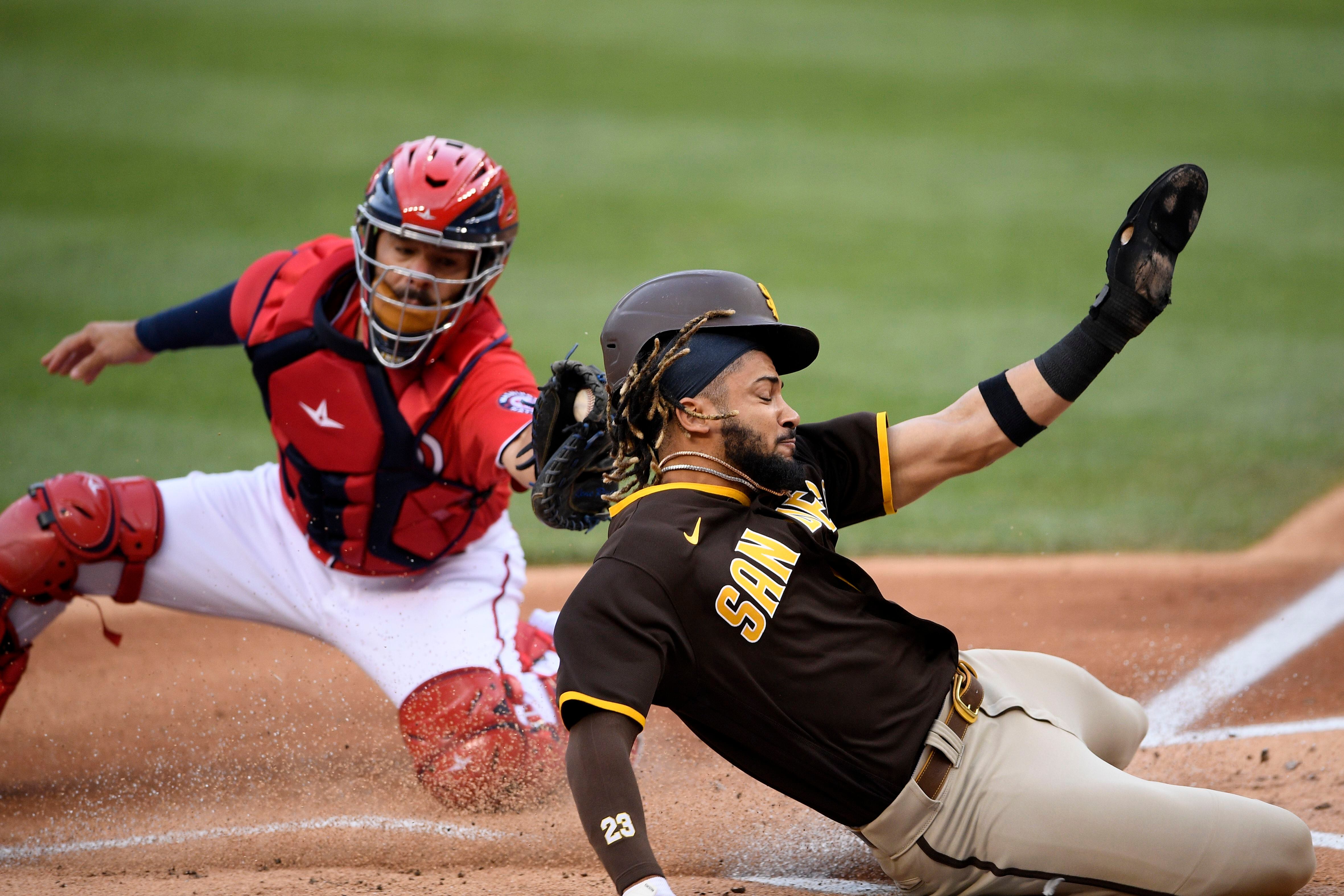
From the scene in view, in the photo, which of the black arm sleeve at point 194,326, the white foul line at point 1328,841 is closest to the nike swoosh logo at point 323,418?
the black arm sleeve at point 194,326

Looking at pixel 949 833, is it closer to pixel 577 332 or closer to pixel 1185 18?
pixel 577 332

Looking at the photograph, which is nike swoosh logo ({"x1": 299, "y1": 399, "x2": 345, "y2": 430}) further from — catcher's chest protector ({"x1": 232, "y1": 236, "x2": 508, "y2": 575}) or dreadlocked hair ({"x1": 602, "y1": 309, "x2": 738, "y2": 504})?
A: dreadlocked hair ({"x1": 602, "y1": 309, "x2": 738, "y2": 504})

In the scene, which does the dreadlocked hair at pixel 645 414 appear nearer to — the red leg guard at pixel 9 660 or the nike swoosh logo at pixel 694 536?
the nike swoosh logo at pixel 694 536

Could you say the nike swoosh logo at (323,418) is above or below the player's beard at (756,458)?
below

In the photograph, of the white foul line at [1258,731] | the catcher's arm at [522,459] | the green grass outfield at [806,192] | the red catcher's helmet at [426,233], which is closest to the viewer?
the catcher's arm at [522,459]

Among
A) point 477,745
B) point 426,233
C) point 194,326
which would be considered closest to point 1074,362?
point 426,233

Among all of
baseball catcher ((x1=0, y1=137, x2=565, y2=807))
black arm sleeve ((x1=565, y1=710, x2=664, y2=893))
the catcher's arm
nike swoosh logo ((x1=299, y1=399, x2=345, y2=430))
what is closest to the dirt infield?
baseball catcher ((x1=0, y1=137, x2=565, y2=807))
